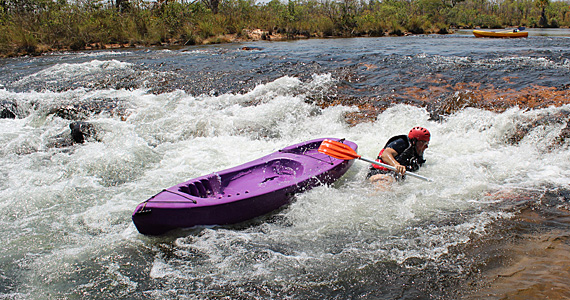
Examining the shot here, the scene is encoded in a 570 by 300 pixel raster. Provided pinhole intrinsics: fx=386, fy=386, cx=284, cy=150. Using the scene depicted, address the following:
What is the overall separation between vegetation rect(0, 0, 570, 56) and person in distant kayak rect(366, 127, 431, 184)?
1396 cm

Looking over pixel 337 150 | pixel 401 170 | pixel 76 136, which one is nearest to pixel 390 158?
pixel 401 170

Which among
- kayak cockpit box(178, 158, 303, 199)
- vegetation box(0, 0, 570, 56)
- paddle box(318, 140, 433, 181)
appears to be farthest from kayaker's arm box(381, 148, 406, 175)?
vegetation box(0, 0, 570, 56)

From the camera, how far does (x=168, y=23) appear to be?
16.4m

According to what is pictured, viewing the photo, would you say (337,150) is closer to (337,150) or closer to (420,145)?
(337,150)

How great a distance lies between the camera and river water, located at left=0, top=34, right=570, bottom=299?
2.60 meters

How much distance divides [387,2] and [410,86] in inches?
1167

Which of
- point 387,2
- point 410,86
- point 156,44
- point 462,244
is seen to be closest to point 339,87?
point 410,86

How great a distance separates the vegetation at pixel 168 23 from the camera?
14344 millimetres

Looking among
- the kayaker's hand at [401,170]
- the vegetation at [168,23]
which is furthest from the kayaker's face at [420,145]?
the vegetation at [168,23]

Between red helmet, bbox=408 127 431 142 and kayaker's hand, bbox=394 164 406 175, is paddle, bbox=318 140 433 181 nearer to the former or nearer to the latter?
kayaker's hand, bbox=394 164 406 175

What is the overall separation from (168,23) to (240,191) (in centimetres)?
1457

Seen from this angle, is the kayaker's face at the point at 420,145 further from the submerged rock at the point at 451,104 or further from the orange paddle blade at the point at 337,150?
the submerged rock at the point at 451,104

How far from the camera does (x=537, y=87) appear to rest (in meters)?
5.95

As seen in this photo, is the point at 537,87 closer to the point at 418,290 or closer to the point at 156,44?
the point at 418,290
